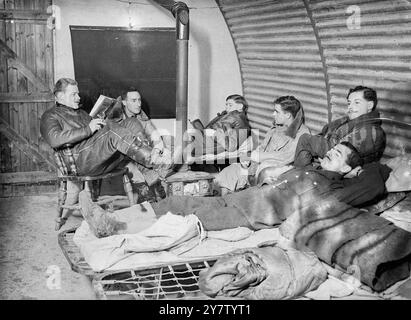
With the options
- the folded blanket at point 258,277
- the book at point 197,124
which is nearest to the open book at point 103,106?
the book at point 197,124

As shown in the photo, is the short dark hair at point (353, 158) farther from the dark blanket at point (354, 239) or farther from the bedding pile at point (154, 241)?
the bedding pile at point (154, 241)

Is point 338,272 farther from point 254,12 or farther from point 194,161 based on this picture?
point 254,12

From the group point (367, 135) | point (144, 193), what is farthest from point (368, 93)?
point (144, 193)

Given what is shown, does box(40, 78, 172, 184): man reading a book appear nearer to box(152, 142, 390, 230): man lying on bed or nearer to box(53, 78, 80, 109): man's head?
box(53, 78, 80, 109): man's head

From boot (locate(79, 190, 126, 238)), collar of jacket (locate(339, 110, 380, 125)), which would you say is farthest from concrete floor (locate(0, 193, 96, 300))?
collar of jacket (locate(339, 110, 380, 125))

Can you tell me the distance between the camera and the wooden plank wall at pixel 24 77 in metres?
7.71

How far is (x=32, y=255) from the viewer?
18.8ft

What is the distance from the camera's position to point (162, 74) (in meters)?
8.77

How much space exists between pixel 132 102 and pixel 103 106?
1.39 ft

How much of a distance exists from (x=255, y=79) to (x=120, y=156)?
327cm

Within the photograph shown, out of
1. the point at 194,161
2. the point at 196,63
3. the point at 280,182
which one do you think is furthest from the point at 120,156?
the point at 196,63

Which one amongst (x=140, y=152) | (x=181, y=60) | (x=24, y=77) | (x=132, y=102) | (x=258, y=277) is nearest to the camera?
(x=258, y=277)

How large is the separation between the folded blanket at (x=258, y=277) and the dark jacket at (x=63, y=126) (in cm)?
297

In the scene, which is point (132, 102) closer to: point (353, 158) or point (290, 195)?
point (290, 195)
